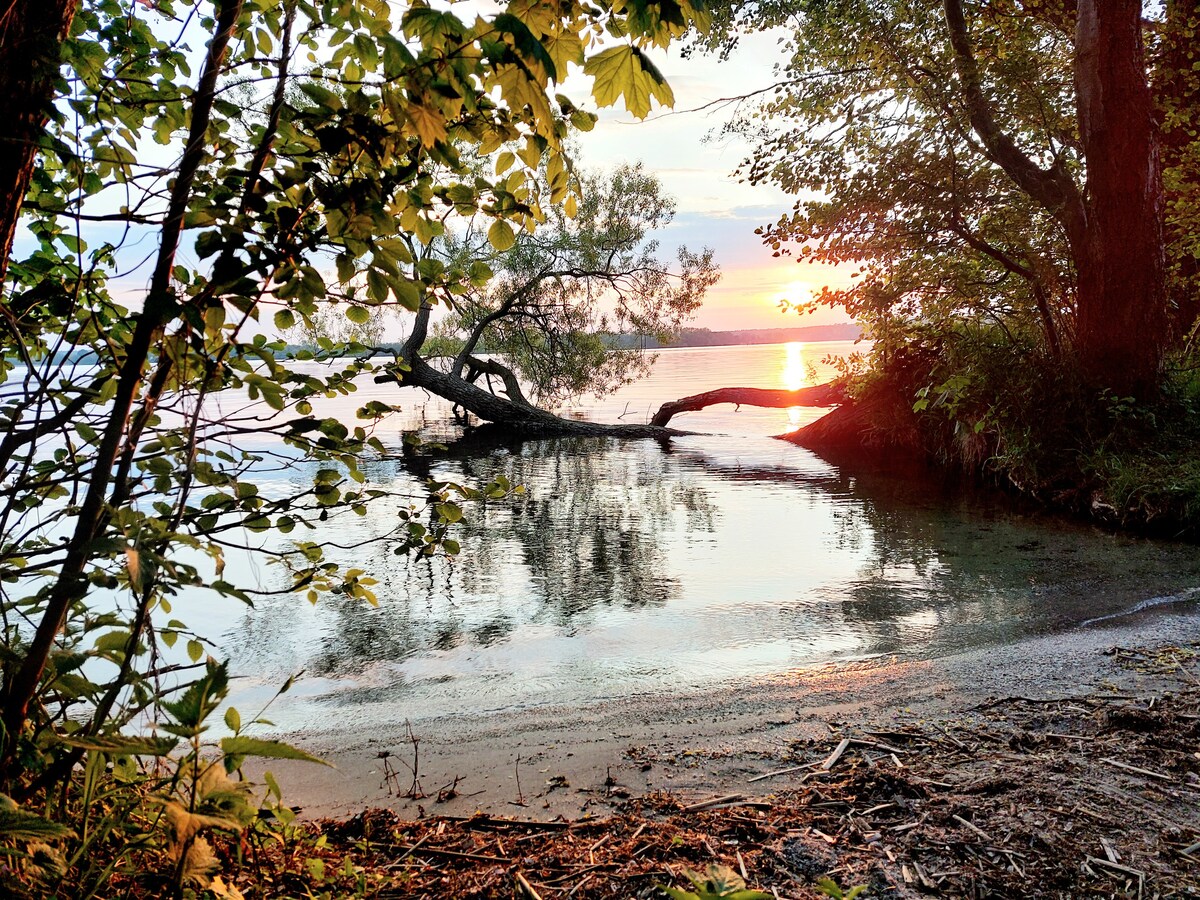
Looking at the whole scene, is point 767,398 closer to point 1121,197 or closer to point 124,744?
point 1121,197

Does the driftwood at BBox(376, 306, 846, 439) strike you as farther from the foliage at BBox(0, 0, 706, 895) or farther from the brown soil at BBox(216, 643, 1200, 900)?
the foliage at BBox(0, 0, 706, 895)

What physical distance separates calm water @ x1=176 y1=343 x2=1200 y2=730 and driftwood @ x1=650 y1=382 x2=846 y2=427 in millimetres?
6471

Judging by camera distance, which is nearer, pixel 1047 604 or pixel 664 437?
pixel 1047 604

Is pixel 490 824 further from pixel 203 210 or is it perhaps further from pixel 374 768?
pixel 203 210

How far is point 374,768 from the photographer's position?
129 inches

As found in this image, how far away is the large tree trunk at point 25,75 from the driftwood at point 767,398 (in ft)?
54.8

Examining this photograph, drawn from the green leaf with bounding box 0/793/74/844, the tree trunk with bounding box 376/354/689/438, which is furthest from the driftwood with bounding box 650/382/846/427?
the green leaf with bounding box 0/793/74/844

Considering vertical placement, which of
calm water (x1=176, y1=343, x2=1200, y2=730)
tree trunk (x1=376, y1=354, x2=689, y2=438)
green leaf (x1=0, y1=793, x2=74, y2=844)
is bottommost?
calm water (x1=176, y1=343, x2=1200, y2=730)

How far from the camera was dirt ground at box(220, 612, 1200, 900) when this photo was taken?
2033mm

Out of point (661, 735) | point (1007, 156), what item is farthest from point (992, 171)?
point (661, 735)

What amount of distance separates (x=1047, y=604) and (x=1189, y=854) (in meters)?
3.97

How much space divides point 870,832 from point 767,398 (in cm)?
1708

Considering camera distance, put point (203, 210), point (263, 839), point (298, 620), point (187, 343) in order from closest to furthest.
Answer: point (203, 210) → point (187, 343) → point (263, 839) → point (298, 620)

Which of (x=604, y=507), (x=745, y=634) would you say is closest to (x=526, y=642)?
(x=745, y=634)
